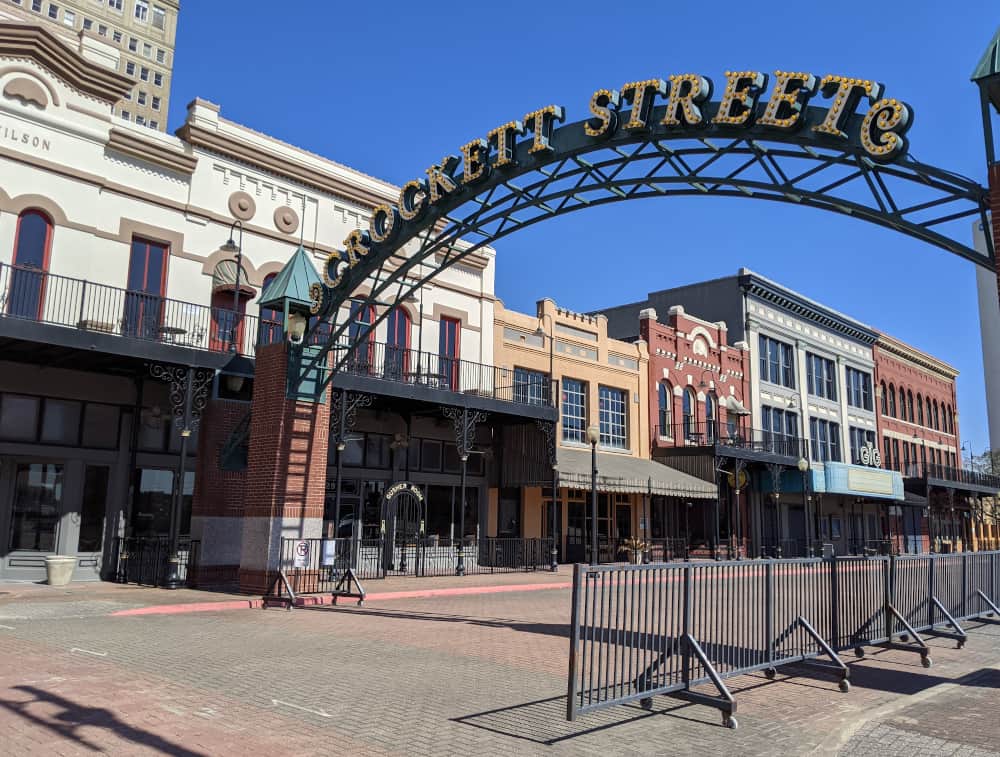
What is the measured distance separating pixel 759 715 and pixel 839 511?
40.4 m

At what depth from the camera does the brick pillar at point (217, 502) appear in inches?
722

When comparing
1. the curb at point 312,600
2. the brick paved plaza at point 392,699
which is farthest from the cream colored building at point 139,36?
the brick paved plaza at point 392,699

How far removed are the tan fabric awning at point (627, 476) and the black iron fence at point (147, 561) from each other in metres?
11.5

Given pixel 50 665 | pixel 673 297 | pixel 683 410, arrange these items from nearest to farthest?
1. pixel 50 665
2. pixel 683 410
3. pixel 673 297

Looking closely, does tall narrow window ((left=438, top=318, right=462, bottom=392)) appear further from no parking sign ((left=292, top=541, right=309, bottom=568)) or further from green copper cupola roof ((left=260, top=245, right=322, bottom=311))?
no parking sign ((left=292, top=541, right=309, bottom=568))

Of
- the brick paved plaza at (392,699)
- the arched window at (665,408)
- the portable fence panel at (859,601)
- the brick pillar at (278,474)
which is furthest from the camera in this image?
the arched window at (665,408)

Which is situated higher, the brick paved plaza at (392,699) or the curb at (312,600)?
the curb at (312,600)

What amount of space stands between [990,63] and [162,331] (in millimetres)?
15701

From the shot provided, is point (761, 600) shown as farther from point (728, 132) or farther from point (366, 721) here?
point (728, 132)

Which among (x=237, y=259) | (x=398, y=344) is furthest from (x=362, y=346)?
(x=237, y=259)

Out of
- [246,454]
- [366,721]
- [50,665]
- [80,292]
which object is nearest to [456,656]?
[366,721]

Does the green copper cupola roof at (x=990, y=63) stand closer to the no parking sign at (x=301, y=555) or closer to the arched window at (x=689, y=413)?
the no parking sign at (x=301, y=555)

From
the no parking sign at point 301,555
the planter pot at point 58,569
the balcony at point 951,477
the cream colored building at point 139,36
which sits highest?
the cream colored building at point 139,36

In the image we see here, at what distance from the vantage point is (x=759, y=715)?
7.42 m
